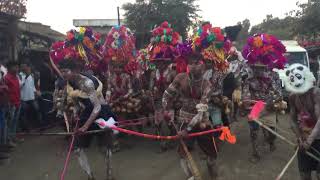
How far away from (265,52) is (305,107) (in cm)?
318

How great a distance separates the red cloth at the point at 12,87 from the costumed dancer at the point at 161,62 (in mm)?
2774

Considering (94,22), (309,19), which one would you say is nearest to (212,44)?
(309,19)

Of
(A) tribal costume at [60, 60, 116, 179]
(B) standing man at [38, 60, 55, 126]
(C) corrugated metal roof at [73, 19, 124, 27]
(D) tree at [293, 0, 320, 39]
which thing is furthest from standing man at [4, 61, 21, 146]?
(C) corrugated metal roof at [73, 19, 124, 27]

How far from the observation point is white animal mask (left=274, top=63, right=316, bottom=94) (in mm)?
5377

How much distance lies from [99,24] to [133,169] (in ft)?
96.5

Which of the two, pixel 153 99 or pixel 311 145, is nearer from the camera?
pixel 311 145

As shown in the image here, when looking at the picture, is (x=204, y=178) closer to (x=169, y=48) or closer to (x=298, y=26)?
(x=169, y=48)

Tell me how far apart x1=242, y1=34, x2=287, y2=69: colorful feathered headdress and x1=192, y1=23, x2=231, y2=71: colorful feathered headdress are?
0.83 m

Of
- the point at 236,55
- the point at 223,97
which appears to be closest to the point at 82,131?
the point at 223,97

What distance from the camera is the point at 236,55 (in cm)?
1112

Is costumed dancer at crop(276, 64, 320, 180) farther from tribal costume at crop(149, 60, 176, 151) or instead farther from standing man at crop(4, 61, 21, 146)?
standing man at crop(4, 61, 21, 146)

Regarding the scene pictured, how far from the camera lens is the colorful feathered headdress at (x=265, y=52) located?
8.52 meters

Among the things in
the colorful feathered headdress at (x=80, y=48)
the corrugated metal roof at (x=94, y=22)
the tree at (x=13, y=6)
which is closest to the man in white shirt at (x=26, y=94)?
the colorful feathered headdress at (x=80, y=48)

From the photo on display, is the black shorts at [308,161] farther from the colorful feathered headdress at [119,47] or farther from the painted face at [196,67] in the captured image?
the colorful feathered headdress at [119,47]
